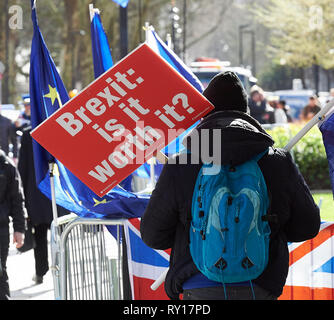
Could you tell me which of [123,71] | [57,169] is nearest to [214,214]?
[123,71]

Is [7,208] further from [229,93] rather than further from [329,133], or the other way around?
[229,93]

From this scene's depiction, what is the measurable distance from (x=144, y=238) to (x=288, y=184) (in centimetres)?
70

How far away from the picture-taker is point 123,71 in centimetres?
452

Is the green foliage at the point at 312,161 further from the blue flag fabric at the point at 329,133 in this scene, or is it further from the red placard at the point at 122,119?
the red placard at the point at 122,119

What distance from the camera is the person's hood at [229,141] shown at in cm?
388

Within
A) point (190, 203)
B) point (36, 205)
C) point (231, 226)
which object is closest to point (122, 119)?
point (190, 203)

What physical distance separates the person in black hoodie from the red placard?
478 mm

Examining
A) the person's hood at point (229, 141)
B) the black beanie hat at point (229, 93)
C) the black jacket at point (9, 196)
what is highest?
the black beanie hat at point (229, 93)

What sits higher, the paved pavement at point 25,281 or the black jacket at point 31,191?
the black jacket at point 31,191

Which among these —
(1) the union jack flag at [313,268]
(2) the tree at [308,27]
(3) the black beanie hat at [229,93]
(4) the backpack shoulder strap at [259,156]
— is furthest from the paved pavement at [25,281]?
(2) the tree at [308,27]

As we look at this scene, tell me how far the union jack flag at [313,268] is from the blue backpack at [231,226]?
1518mm

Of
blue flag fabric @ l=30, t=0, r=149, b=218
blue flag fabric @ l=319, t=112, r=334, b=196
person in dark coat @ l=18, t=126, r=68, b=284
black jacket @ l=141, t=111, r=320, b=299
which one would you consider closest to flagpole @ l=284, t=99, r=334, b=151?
blue flag fabric @ l=319, t=112, r=334, b=196

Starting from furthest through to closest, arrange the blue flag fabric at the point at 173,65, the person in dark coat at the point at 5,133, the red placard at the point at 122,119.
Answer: the person in dark coat at the point at 5,133, the blue flag fabric at the point at 173,65, the red placard at the point at 122,119
